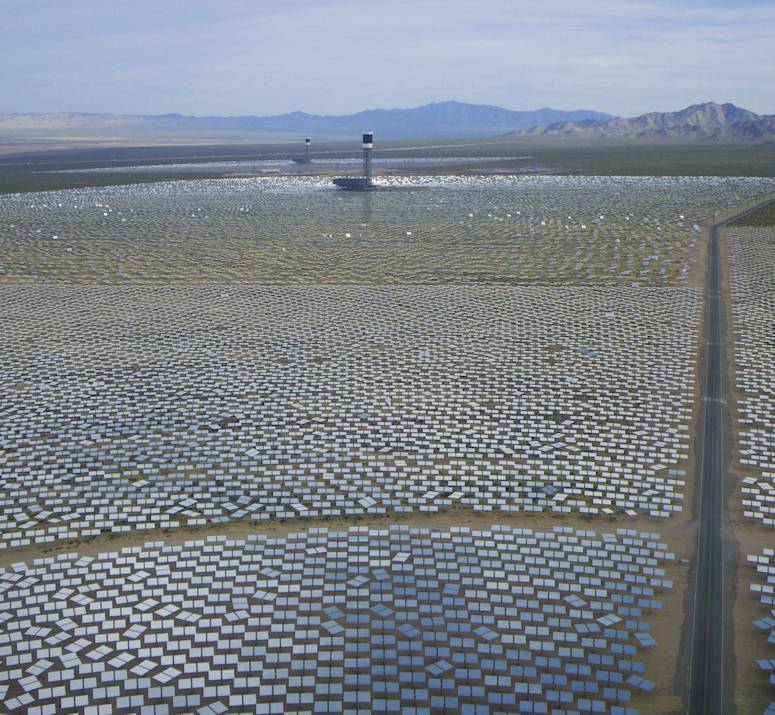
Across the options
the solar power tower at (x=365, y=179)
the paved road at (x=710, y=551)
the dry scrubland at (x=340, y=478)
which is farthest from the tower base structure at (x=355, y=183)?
the paved road at (x=710, y=551)

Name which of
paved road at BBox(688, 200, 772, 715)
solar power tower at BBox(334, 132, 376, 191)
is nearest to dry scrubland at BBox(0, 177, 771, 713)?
paved road at BBox(688, 200, 772, 715)

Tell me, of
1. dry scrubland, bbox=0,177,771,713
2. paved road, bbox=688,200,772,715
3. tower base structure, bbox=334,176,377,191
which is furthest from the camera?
tower base structure, bbox=334,176,377,191

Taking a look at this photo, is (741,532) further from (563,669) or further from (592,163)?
(592,163)

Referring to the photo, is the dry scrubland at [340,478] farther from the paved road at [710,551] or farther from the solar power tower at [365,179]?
the solar power tower at [365,179]

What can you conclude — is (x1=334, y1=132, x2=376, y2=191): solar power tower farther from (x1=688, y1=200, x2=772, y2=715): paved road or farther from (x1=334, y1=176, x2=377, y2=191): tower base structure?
(x1=688, y1=200, x2=772, y2=715): paved road

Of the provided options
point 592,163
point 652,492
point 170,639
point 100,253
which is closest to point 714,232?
point 100,253

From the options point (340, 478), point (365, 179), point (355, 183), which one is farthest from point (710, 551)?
point (355, 183)

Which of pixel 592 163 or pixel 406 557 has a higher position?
pixel 592 163
